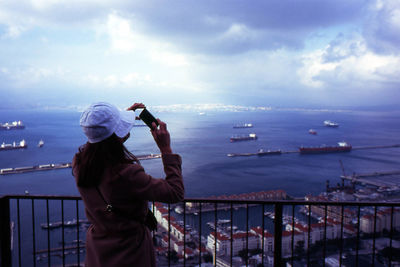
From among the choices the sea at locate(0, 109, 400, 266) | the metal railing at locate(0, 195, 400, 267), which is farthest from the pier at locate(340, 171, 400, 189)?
the metal railing at locate(0, 195, 400, 267)

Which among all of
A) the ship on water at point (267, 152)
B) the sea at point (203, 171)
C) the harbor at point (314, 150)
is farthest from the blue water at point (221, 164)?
the harbor at point (314, 150)

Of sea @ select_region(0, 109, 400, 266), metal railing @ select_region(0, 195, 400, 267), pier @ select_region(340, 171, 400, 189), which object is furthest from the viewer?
pier @ select_region(340, 171, 400, 189)

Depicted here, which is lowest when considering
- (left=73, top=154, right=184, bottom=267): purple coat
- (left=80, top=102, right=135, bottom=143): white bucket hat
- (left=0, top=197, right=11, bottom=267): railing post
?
(left=0, top=197, right=11, bottom=267): railing post

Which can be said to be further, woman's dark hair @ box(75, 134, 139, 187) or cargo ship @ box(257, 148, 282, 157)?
cargo ship @ box(257, 148, 282, 157)

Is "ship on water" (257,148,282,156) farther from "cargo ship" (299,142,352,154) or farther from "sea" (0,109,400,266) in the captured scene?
"cargo ship" (299,142,352,154)

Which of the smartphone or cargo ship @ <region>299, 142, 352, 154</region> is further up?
the smartphone

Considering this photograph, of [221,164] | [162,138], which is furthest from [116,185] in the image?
[221,164]

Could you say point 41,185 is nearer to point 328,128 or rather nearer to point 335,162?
point 335,162

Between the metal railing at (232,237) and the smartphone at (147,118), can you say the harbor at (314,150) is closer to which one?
the metal railing at (232,237)

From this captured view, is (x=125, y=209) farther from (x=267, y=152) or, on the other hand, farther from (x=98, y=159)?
(x=267, y=152)
